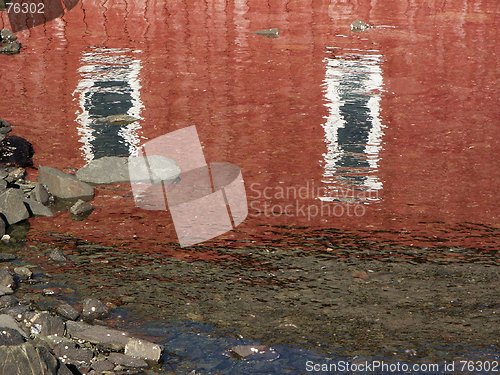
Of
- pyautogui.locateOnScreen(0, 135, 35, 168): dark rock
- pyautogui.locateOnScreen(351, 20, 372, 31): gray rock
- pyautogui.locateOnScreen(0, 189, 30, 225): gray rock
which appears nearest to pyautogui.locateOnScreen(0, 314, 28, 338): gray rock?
pyautogui.locateOnScreen(0, 189, 30, 225): gray rock

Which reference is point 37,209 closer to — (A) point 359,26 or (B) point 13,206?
(B) point 13,206

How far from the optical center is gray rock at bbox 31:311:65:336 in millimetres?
6293

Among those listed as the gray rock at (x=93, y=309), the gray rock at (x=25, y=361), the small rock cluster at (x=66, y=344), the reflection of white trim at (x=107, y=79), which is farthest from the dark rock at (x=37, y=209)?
the gray rock at (x=25, y=361)

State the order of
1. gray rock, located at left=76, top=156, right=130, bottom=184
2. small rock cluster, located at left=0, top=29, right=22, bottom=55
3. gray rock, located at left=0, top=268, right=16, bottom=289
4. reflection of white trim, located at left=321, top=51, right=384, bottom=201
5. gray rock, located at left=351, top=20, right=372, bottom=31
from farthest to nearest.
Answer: gray rock, located at left=351, top=20, right=372, bottom=31
small rock cluster, located at left=0, top=29, right=22, bottom=55
reflection of white trim, located at left=321, top=51, right=384, bottom=201
gray rock, located at left=76, top=156, right=130, bottom=184
gray rock, located at left=0, top=268, right=16, bottom=289

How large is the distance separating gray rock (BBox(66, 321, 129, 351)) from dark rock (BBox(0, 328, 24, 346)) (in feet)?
1.86

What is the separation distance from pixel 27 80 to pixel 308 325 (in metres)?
7.58

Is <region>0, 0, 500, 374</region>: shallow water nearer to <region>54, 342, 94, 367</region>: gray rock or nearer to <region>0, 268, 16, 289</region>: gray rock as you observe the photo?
<region>0, 268, 16, 289</region>: gray rock

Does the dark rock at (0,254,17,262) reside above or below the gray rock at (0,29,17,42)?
below

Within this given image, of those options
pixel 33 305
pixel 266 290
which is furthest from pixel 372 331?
pixel 33 305

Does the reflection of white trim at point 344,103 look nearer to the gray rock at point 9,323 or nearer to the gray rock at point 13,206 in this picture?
the gray rock at point 13,206

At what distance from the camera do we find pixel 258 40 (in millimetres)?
15219

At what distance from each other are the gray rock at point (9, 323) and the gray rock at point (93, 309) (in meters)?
0.60

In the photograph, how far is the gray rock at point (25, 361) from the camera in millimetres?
5398

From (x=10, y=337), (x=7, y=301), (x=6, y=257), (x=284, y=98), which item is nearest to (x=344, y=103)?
(x=284, y=98)
